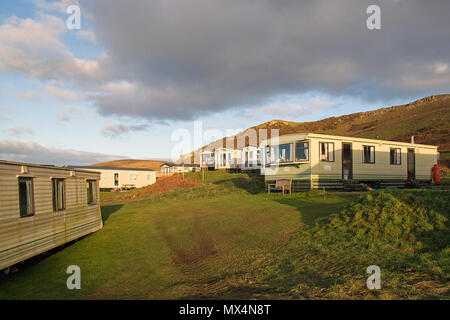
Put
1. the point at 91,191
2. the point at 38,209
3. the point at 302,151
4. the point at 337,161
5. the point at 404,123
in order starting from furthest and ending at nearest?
the point at 404,123, the point at 337,161, the point at 302,151, the point at 91,191, the point at 38,209

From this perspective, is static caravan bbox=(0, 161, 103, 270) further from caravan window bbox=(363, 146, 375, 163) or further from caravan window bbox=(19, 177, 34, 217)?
caravan window bbox=(363, 146, 375, 163)

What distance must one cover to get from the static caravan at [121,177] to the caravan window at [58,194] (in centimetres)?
3047

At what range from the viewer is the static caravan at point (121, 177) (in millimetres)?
40156

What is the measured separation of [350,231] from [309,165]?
1055cm

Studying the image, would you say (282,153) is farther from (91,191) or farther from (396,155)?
(91,191)

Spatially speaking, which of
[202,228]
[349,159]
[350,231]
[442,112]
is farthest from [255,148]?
[442,112]

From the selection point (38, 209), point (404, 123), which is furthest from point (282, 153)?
point (404, 123)

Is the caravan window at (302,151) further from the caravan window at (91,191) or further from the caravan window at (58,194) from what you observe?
the caravan window at (58,194)

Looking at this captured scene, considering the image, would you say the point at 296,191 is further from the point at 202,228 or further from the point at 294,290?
the point at 294,290

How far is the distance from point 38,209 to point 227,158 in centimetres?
3620

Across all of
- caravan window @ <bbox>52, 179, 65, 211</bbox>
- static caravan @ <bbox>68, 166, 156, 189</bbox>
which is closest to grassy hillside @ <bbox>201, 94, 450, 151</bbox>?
static caravan @ <bbox>68, 166, 156, 189</bbox>

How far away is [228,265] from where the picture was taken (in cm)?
732

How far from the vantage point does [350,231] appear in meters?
8.33

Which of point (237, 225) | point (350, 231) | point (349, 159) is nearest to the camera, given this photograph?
point (350, 231)
